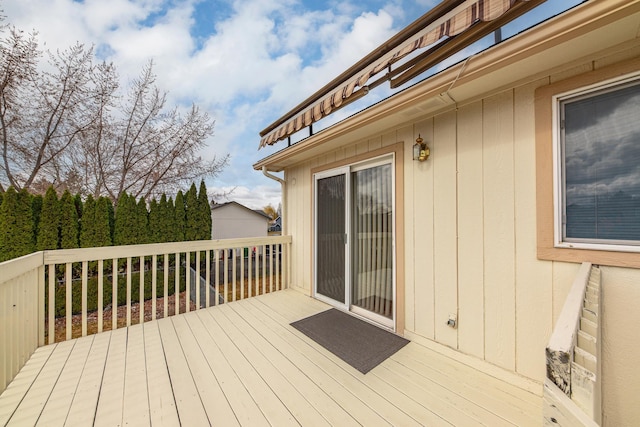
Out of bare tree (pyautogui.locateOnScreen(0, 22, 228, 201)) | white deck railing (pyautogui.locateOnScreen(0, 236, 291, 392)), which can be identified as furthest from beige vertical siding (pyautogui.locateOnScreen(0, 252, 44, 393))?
A: bare tree (pyautogui.locateOnScreen(0, 22, 228, 201))

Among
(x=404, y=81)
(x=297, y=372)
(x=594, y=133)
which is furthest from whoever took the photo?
(x=404, y=81)

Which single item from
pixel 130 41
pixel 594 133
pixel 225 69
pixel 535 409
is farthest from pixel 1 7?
pixel 535 409

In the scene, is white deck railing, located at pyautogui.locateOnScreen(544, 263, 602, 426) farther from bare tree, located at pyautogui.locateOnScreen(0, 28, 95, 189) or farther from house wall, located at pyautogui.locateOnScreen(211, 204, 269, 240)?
house wall, located at pyautogui.locateOnScreen(211, 204, 269, 240)

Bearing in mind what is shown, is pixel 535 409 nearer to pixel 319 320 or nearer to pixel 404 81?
pixel 319 320

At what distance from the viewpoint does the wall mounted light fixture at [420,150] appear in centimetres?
252

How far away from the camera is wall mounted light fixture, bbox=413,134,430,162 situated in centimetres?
252

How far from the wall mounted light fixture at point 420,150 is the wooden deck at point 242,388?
6.48 feet

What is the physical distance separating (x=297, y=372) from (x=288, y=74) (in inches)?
226

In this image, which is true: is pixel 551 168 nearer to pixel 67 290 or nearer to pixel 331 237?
pixel 331 237

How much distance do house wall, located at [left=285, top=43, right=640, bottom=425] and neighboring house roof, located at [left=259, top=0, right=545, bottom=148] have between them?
0.49 metres

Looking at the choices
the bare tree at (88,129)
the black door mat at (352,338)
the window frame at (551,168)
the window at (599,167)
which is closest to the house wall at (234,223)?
the bare tree at (88,129)

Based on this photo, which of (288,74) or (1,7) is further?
(288,74)

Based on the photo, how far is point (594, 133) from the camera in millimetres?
1640

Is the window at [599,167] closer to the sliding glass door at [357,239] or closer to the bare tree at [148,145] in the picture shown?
the sliding glass door at [357,239]
